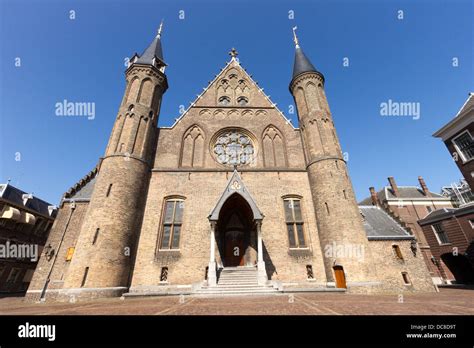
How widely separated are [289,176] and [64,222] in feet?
53.8

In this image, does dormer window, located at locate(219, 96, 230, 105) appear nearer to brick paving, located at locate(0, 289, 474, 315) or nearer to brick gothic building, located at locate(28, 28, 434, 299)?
brick gothic building, located at locate(28, 28, 434, 299)

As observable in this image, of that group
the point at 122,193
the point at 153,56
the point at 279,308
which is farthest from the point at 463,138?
the point at 153,56

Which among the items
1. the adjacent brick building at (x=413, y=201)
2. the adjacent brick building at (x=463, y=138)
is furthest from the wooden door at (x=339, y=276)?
the adjacent brick building at (x=413, y=201)

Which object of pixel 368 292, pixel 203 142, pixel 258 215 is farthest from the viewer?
pixel 203 142

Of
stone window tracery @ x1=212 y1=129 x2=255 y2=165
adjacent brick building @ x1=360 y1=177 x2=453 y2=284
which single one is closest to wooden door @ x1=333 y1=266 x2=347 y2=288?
stone window tracery @ x1=212 y1=129 x2=255 y2=165

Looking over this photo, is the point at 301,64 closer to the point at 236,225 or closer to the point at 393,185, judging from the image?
the point at 236,225

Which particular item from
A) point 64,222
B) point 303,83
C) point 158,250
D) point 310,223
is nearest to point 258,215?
point 310,223

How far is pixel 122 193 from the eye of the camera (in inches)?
522

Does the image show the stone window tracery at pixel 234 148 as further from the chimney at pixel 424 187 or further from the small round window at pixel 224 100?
the chimney at pixel 424 187

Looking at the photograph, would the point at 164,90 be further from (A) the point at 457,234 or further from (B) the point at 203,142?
(A) the point at 457,234

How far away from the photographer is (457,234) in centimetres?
1955

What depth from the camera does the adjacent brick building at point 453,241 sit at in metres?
18.7

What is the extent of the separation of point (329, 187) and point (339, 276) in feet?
17.6

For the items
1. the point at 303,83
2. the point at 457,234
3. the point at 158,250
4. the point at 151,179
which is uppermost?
the point at 303,83
